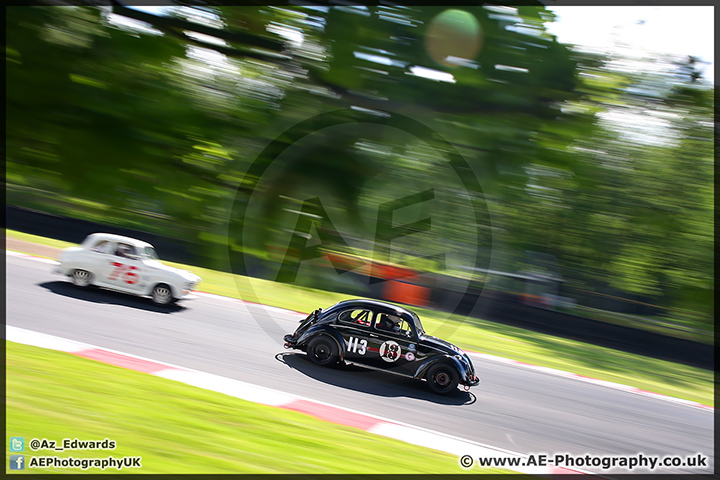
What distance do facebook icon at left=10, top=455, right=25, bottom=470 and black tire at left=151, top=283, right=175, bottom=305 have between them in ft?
22.0

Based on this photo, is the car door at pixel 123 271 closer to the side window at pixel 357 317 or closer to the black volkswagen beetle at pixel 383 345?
the black volkswagen beetle at pixel 383 345

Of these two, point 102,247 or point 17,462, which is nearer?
point 17,462

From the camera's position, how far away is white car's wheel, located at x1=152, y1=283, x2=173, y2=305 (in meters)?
10.2

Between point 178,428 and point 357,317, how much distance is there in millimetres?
3829

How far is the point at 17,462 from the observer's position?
367cm

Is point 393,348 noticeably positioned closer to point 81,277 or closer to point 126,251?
point 126,251

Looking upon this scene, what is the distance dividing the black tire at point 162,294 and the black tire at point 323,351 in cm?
393

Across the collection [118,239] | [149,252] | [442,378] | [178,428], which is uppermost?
[118,239]

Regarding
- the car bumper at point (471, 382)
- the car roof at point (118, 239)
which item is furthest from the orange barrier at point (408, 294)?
the car roof at point (118, 239)

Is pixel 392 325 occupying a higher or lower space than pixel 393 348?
higher

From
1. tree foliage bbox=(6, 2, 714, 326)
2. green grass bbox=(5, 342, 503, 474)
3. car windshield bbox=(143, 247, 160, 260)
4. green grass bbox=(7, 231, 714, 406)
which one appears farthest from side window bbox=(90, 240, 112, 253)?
tree foliage bbox=(6, 2, 714, 326)

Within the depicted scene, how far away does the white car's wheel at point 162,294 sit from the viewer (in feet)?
33.6

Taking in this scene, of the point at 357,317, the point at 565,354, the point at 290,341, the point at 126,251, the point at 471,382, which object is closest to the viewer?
the point at 471,382

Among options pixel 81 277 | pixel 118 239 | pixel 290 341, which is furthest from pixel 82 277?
pixel 290 341
